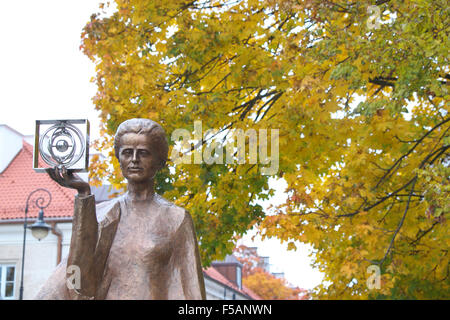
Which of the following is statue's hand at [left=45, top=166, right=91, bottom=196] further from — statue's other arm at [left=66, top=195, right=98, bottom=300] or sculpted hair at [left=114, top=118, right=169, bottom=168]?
sculpted hair at [left=114, top=118, right=169, bottom=168]

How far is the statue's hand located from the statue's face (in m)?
0.31

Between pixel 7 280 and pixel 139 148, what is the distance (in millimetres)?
19329

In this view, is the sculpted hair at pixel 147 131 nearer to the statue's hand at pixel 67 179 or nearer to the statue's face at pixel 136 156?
the statue's face at pixel 136 156

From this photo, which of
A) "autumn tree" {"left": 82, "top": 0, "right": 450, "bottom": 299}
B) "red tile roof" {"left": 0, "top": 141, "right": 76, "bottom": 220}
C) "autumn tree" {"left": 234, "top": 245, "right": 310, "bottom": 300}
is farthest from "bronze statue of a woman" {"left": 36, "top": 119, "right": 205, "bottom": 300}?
"autumn tree" {"left": 234, "top": 245, "right": 310, "bottom": 300}

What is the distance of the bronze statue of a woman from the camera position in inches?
134

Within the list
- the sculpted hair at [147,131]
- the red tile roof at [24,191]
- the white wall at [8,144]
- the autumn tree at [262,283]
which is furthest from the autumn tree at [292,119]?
the autumn tree at [262,283]

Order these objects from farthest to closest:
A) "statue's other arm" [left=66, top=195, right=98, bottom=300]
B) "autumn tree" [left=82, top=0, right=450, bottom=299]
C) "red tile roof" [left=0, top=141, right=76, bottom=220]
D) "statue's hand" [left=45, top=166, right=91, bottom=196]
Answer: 1. "red tile roof" [left=0, top=141, right=76, bottom=220]
2. "autumn tree" [left=82, top=0, right=450, bottom=299]
3. "statue's other arm" [left=66, top=195, right=98, bottom=300]
4. "statue's hand" [left=45, top=166, right=91, bottom=196]

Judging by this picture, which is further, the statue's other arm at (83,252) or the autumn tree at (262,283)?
the autumn tree at (262,283)

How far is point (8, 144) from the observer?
2588cm

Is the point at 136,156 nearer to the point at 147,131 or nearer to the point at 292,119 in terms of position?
the point at 147,131

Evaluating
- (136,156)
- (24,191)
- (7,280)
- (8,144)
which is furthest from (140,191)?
(8,144)

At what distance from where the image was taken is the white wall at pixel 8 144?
2538 centimetres

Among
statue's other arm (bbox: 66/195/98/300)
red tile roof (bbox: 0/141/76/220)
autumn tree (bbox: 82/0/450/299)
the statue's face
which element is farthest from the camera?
red tile roof (bbox: 0/141/76/220)

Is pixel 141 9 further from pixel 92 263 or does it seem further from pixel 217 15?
pixel 92 263
